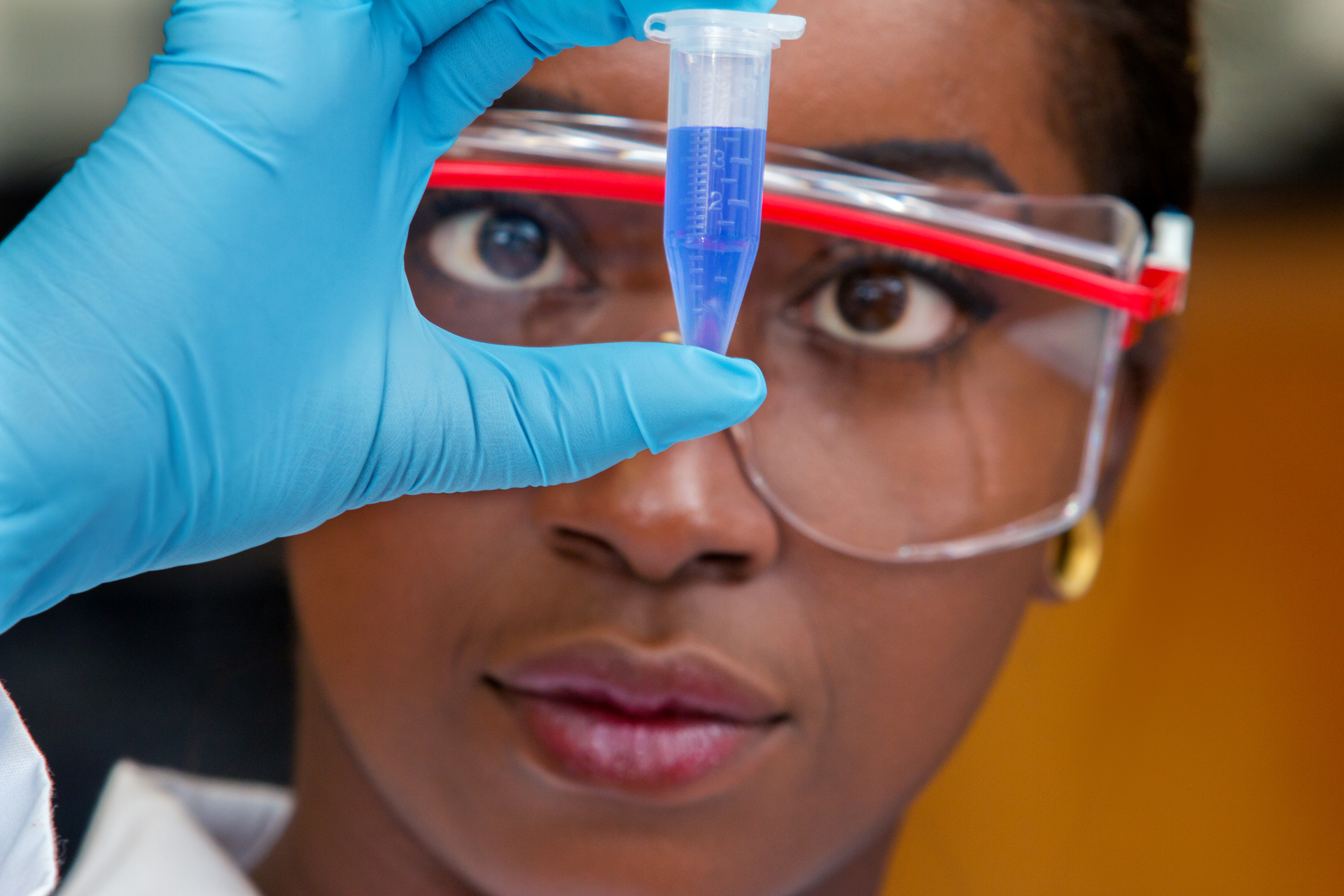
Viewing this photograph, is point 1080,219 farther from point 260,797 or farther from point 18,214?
point 18,214

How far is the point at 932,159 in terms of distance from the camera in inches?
36.0

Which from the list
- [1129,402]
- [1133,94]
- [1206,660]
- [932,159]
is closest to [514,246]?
[932,159]


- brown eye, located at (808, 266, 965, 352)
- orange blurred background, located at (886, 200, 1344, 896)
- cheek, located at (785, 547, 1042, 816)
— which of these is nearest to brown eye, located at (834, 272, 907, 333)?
brown eye, located at (808, 266, 965, 352)

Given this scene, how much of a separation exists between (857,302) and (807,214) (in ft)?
0.40

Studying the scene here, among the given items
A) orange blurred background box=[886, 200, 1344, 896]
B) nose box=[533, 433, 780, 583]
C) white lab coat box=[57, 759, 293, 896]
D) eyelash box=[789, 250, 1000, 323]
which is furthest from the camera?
orange blurred background box=[886, 200, 1344, 896]

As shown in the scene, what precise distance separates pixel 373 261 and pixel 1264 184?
2156 mm

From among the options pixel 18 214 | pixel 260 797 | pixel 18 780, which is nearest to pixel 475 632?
pixel 18 780

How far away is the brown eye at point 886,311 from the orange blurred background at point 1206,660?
4.60 feet

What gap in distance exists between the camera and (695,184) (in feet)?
2.13

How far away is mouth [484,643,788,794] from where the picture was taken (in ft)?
→ 2.92

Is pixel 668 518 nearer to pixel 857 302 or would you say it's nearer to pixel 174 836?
pixel 857 302

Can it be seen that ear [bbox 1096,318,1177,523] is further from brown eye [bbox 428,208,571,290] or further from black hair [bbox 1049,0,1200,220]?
brown eye [bbox 428,208,571,290]

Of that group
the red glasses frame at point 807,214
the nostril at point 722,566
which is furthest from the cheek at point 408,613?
the red glasses frame at point 807,214

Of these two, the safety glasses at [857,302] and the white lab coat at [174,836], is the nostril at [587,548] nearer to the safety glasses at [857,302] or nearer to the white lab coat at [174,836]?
the safety glasses at [857,302]
